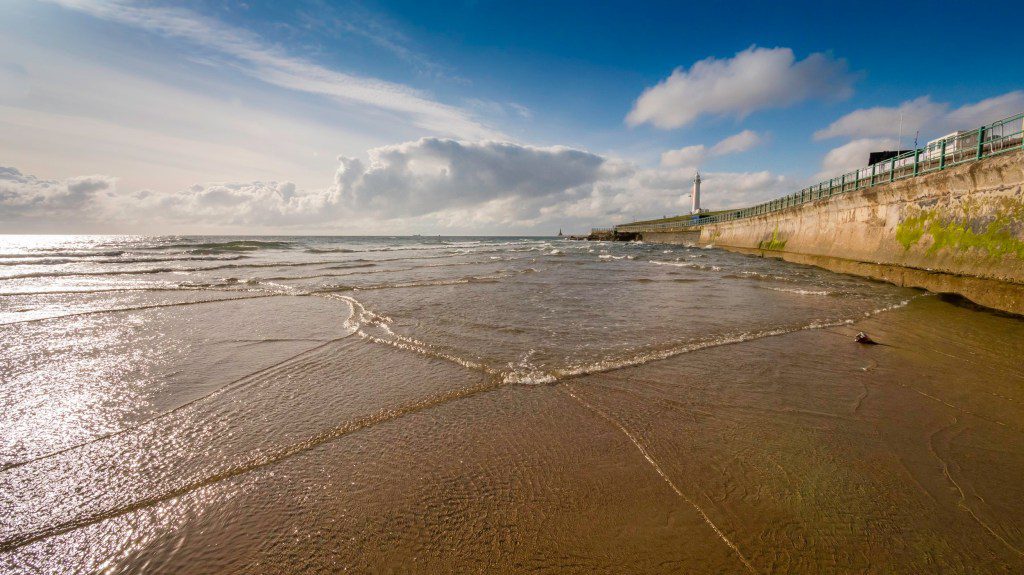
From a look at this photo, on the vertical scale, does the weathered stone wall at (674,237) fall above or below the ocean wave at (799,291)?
above

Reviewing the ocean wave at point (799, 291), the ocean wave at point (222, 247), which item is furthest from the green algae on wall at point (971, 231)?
the ocean wave at point (222, 247)

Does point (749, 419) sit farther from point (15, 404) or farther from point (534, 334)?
point (15, 404)

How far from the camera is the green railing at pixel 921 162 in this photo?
9.03 meters

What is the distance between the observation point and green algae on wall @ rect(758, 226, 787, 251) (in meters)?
23.8

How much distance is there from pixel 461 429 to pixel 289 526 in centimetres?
140

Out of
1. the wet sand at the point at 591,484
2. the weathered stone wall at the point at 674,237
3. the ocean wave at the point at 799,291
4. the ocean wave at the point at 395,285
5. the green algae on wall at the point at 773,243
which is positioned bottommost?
the wet sand at the point at 591,484

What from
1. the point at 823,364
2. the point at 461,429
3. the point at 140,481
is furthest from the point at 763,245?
the point at 140,481

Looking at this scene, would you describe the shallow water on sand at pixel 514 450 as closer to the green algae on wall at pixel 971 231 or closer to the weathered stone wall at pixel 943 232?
the weathered stone wall at pixel 943 232

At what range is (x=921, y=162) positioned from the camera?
12.1m

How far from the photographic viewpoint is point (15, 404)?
3.85 meters

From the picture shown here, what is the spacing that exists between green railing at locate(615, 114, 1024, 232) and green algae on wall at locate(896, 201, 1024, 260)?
143cm

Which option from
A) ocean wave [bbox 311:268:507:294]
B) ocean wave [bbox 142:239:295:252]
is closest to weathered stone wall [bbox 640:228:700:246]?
ocean wave [bbox 311:268:507:294]

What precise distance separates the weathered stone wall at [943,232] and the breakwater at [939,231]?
0.02 m

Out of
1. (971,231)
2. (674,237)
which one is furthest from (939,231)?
(674,237)
